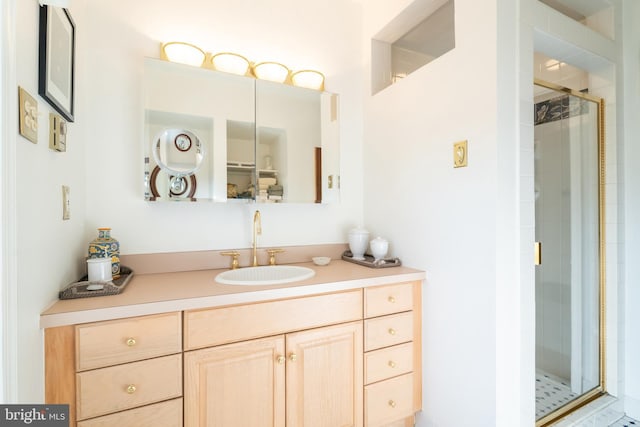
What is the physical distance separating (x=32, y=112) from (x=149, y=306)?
670 millimetres

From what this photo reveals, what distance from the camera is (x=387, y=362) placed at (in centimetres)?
144

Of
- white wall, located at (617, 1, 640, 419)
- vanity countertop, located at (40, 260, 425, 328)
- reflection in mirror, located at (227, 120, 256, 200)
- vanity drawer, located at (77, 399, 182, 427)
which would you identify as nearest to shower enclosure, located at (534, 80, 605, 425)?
white wall, located at (617, 1, 640, 419)

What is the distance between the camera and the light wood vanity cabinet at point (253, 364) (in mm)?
949

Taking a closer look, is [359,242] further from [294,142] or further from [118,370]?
[118,370]

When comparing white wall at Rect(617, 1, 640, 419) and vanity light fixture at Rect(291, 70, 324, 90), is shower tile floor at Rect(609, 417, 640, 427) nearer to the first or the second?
white wall at Rect(617, 1, 640, 419)

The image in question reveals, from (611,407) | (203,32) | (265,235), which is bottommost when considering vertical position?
(611,407)

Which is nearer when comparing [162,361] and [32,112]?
[32,112]

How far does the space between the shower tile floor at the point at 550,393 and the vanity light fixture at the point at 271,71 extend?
88.8 inches

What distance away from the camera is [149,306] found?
101 centimetres

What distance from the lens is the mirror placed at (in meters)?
1.49

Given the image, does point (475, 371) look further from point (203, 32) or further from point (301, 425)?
point (203, 32)

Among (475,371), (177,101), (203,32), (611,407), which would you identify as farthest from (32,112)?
(611,407)

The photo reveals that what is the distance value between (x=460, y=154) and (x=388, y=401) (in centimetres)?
125

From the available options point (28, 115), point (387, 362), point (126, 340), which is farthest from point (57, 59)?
point (387, 362)
